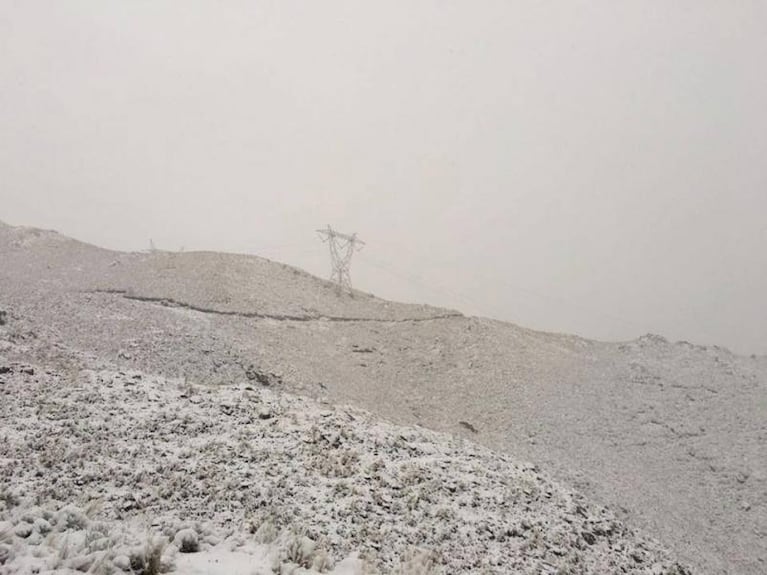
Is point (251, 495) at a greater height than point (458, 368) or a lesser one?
lesser

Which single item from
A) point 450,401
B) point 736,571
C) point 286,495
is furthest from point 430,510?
point 450,401

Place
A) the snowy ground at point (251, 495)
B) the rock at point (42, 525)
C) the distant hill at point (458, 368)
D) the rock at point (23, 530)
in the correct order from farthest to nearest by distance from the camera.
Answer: the distant hill at point (458, 368)
the snowy ground at point (251, 495)
the rock at point (42, 525)
the rock at point (23, 530)

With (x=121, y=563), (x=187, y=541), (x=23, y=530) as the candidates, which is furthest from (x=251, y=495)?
(x=23, y=530)

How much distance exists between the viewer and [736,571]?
53.0ft

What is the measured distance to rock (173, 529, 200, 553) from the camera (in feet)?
25.1

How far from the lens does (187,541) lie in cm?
774

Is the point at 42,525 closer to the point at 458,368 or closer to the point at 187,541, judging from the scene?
the point at 187,541

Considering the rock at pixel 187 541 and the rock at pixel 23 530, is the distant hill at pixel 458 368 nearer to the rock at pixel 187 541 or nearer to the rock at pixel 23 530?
the rock at pixel 23 530

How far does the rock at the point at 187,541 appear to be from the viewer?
765 cm

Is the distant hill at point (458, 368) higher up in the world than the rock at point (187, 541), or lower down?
higher up

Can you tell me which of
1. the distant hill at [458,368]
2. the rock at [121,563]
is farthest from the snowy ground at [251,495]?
the distant hill at [458,368]

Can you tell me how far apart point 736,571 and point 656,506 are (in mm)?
2985

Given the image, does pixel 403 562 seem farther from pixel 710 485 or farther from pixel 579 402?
pixel 579 402

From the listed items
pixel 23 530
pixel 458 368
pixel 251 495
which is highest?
pixel 458 368
